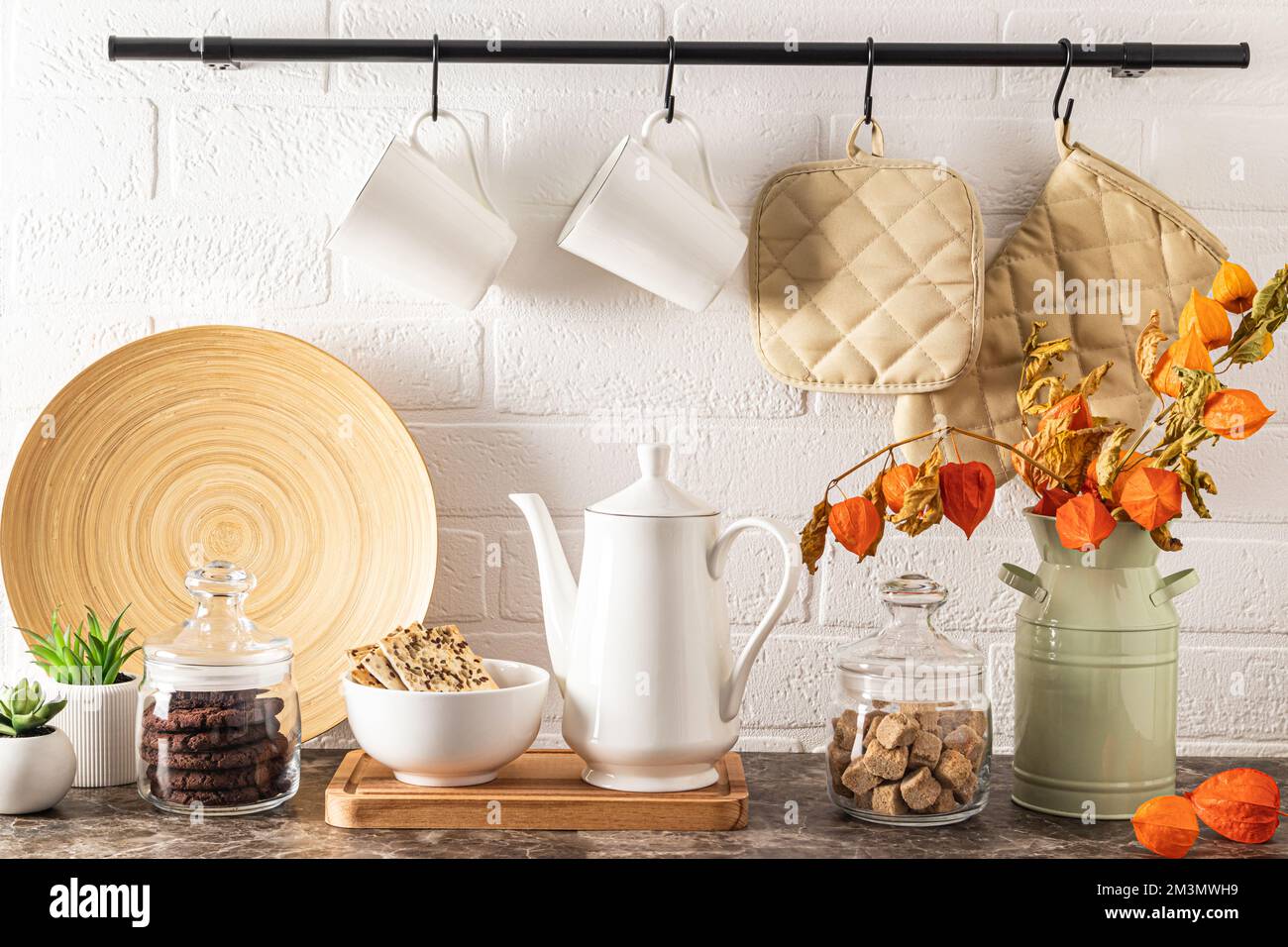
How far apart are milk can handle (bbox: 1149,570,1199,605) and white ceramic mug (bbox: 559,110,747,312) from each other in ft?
1.44

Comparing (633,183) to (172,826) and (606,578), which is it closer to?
(606,578)

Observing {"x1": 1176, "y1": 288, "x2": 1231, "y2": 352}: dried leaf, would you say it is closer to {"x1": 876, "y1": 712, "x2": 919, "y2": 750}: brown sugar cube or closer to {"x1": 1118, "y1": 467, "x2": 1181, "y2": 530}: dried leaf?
{"x1": 1118, "y1": 467, "x2": 1181, "y2": 530}: dried leaf

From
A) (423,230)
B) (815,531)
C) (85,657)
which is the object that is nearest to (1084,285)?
(815,531)

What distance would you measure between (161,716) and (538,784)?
0.95ft

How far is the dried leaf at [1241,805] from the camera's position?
0.84 metres

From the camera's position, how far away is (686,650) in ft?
3.00

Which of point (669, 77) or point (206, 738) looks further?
point (669, 77)

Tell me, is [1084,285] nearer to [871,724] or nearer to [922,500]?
[922,500]

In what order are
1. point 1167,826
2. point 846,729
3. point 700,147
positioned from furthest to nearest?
point 700,147 < point 846,729 < point 1167,826

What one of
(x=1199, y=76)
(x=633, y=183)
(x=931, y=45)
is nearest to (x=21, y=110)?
(x=633, y=183)

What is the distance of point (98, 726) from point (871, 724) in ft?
2.05

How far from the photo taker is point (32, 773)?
886 mm

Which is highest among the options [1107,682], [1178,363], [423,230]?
[423,230]

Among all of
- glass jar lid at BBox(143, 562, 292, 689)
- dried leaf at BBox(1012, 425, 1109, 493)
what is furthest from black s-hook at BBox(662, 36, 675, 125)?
glass jar lid at BBox(143, 562, 292, 689)
